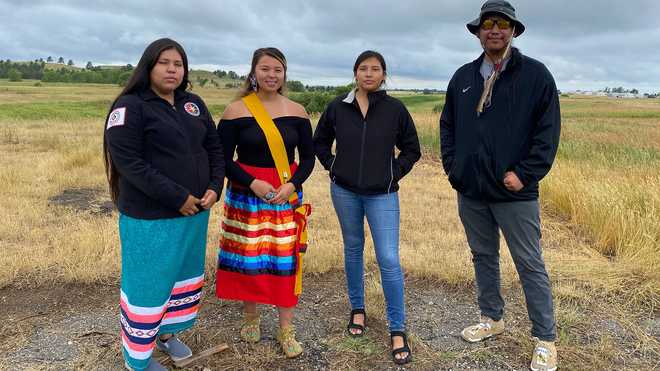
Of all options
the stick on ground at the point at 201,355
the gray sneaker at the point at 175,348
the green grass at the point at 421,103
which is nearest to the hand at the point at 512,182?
the stick on ground at the point at 201,355

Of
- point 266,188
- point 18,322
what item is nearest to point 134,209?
point 266,188

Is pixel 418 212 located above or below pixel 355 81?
below

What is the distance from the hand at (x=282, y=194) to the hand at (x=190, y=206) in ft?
1.60

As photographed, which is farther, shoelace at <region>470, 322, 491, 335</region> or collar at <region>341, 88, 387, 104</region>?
shoelace at <region>470, 322, 491, 335</region>

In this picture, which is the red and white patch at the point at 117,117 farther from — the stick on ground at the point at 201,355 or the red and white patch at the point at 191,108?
the stick on ground at the point at 201,355

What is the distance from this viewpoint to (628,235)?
4895 millimetres

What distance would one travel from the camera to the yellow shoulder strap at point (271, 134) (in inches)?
111

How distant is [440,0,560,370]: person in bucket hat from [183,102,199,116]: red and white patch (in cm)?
165

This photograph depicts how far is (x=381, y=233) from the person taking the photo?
9.74ft

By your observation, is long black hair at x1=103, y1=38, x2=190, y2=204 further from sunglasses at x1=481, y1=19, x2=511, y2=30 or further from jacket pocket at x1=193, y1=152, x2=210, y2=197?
sunglasses at x1=481, y1=19, x2=511, y2=30

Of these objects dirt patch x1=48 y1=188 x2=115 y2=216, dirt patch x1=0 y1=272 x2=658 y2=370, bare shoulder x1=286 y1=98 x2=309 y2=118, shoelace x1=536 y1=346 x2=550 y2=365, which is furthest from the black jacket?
dirt patch x1=48 y1=188 x2=115 y2=216

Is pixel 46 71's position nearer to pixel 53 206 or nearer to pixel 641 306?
pixel 53 206

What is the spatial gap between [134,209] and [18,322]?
184 cm

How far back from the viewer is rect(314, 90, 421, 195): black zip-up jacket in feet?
9.59
